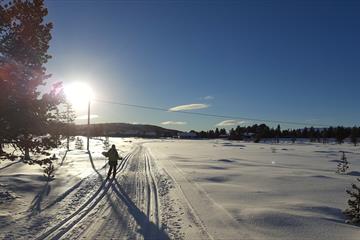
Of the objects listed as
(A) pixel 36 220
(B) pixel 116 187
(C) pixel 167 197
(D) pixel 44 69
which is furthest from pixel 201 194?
(D) pixel 44 69

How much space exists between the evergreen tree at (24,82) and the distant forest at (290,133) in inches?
3916

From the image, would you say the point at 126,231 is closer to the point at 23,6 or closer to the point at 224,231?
the point at 224,231

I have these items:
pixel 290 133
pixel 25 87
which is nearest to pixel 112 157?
pixel 25 87

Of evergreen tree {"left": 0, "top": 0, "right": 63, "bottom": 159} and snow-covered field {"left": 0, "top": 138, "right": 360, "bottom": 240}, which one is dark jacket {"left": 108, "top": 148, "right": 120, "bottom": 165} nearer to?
snow-covered field {"left": 0, "top": 138, "right": 360, "bottom": 240}

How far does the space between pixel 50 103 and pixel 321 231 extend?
757 centimetres

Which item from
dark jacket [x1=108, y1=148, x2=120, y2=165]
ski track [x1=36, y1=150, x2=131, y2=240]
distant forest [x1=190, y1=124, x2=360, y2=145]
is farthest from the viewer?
distant forest [x1=190, y1=124, x2=360, y2=145]

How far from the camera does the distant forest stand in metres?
114

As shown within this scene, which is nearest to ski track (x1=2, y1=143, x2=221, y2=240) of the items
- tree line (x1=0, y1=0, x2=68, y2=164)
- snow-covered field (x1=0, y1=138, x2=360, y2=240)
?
snow-covered field (x1=0, y1=138, x2=360, y2=240)

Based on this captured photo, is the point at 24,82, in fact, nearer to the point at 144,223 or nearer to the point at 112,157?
the point at 144,223

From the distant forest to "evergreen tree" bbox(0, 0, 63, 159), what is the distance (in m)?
99.5

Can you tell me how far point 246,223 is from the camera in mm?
7809

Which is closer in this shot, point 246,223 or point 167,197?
point 246,223

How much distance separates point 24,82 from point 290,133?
509ft

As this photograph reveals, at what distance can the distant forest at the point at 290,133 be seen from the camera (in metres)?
114
